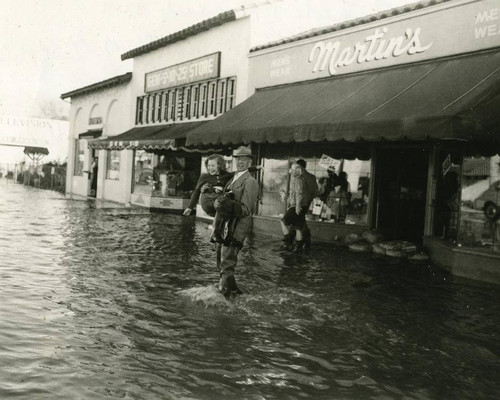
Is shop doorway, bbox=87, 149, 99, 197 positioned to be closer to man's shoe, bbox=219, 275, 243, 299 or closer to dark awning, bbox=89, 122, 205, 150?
dark awning, bbox=89, 122, 205, 150

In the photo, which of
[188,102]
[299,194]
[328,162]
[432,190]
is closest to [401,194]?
[432,190]

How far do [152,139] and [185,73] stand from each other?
2.97 m

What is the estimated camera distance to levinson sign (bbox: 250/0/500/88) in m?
10.4


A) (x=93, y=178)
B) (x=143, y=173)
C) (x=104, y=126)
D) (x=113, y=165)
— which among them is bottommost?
(x=93, y=178)

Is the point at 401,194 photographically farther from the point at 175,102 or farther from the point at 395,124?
the point at 175,102

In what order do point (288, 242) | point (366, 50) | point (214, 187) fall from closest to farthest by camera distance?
point (214, 187)
point (288, 242)
point (366, 50)

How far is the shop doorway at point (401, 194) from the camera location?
12906 mm

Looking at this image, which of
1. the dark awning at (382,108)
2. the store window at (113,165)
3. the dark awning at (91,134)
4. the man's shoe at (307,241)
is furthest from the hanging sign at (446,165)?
the dark awning at (91,134)

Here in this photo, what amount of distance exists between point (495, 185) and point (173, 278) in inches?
199

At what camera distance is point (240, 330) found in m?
5.54

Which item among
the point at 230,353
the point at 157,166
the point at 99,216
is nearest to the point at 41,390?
the point at 230,353

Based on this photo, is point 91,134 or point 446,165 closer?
point 446,165

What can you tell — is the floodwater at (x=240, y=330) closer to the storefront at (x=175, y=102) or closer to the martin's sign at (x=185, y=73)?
the storefront at (x=175, y=102)

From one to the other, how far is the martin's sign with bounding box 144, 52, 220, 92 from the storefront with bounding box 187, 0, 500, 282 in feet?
7.73
